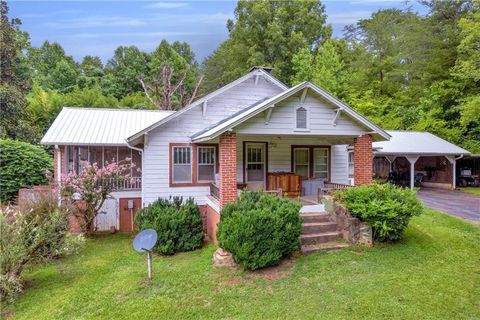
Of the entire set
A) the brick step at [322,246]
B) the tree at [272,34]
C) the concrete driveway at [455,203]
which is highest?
the tree at [272,34]

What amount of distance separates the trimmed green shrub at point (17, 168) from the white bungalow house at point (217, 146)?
11.5 feet

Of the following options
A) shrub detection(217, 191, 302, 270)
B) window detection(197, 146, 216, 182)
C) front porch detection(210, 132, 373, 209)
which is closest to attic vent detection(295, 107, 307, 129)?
front porch detection(210, 132, 373, 209)

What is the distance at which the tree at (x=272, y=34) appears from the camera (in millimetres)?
33438

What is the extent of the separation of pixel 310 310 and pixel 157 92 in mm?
29058

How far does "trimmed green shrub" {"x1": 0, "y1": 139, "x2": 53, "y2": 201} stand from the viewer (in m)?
14.5

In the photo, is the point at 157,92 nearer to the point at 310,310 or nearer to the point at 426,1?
the point at 426,1

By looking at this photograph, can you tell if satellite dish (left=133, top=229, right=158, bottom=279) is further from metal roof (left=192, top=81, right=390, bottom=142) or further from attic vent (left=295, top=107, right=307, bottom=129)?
attic vent (left=295, top=107, right=307, bottom=129)

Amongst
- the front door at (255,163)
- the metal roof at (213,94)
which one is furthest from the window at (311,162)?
the metal roof at (213,94)

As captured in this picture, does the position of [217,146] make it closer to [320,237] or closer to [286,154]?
[286,154]

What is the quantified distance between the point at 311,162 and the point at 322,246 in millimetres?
5556

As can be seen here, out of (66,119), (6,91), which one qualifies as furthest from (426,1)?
(6,91)

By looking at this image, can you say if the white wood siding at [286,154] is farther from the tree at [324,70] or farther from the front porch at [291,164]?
the tree at [324,70]

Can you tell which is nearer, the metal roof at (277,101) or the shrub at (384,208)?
the shrub at (384,208)

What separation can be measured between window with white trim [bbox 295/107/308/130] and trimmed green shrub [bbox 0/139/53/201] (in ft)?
43.4
